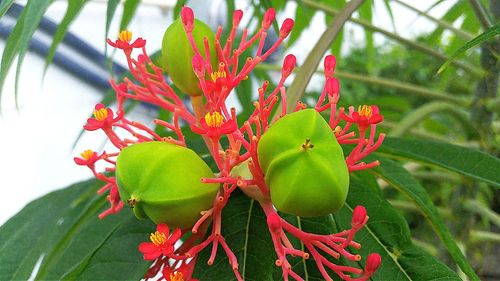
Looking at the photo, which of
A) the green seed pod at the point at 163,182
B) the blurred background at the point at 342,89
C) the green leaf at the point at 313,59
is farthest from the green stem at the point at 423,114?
the green seed pod at the point at 163,182

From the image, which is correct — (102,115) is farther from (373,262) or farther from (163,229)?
(373,262)

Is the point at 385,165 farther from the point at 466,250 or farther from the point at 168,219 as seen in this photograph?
the point at 466,250

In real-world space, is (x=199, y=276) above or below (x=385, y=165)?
below

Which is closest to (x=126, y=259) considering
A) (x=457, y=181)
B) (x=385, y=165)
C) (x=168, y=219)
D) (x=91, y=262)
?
(x=91, y=262)

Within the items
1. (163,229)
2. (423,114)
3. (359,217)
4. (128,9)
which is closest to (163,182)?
(163,229)

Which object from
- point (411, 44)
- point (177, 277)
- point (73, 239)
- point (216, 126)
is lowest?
point (73, 239)

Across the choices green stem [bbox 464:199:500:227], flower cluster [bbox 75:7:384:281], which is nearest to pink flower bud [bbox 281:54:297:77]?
flower cluster [bbox 75:7:384:281]

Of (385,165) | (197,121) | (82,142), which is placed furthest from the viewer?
(82,142)

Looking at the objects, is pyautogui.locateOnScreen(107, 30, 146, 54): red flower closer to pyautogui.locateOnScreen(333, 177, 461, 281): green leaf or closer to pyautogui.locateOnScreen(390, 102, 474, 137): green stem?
pyautogui.locateOnScreen(333, 177, 461, 281): green leaf
